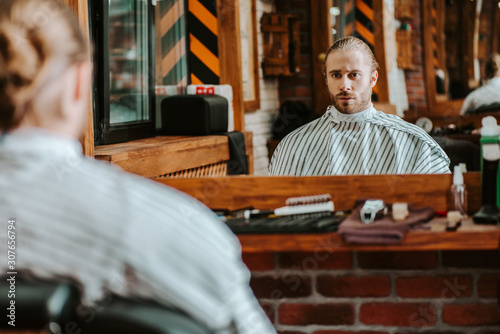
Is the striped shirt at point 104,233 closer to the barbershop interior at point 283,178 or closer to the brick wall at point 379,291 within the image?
the barbershop interior at point 283,178

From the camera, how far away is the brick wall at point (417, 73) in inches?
301

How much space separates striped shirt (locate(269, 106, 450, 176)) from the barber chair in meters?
1.58

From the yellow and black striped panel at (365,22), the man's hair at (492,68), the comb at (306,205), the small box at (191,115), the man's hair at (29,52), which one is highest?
the yellow and black striped panel at (365,22)

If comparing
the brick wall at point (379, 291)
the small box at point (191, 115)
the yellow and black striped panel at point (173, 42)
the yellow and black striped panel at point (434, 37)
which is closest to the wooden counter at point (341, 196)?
the brick wall at point (379, 291)

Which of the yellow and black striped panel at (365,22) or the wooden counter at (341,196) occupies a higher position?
the yellow and black striped panel at (365,22)

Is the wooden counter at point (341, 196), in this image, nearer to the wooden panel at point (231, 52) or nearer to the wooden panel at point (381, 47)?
the wooden panel at point (231, 52)

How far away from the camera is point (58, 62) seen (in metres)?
1.05

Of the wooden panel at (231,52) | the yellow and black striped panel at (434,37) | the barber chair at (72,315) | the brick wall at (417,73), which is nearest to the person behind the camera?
the barber chair at (72,315)

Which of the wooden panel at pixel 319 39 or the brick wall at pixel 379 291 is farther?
the wooden panel at pixel 319 39

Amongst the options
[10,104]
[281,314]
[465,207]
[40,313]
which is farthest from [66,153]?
[465,207]

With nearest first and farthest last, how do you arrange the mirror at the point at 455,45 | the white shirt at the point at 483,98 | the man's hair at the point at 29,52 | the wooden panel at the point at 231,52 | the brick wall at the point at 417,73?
the man's hair at the point at 29,52 → the wooden panel at the point at 231,52 → the white shirt at the point at 483,98 → the brick wall at the point at 417,73 → the mirror at the point at 455,45

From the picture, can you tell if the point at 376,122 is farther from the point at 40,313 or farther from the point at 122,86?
the point at 40,313

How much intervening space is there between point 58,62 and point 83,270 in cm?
30

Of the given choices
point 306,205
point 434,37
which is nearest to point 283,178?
point 306,205
